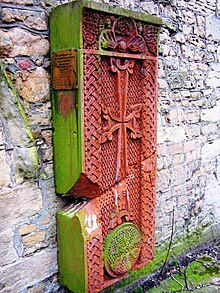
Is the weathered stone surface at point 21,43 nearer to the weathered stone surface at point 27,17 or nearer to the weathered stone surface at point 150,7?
the weathered stone surface at point 27,17

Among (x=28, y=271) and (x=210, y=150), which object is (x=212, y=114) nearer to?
(x=210, y=150)

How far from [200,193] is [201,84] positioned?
3.46 feet

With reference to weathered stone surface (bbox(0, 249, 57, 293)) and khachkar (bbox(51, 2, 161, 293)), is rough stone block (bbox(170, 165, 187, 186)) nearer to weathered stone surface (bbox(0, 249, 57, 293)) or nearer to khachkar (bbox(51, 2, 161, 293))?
khachkar (bbox(51, 2, 161, 293))

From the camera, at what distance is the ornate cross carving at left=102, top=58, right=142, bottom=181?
6.91 ft

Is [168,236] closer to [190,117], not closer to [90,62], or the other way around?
[190,117]

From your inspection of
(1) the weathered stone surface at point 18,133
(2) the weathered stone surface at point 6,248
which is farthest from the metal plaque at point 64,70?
(2) the weathered stone surface at point 6,248

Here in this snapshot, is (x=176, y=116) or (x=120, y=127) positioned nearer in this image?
(x=120, y=127)

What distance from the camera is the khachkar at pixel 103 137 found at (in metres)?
1.90

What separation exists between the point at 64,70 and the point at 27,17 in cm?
34

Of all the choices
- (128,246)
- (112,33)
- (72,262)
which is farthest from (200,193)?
(112,33)

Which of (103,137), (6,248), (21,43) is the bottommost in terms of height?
(6,248)

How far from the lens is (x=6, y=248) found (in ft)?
6.40

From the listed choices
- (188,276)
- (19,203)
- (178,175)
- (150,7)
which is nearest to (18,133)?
(19,203)

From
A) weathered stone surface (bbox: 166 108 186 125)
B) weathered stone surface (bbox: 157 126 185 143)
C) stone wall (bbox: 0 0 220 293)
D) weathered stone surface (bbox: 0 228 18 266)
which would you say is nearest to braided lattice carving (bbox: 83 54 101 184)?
stone wall (bbox: 0 0 220 293)
